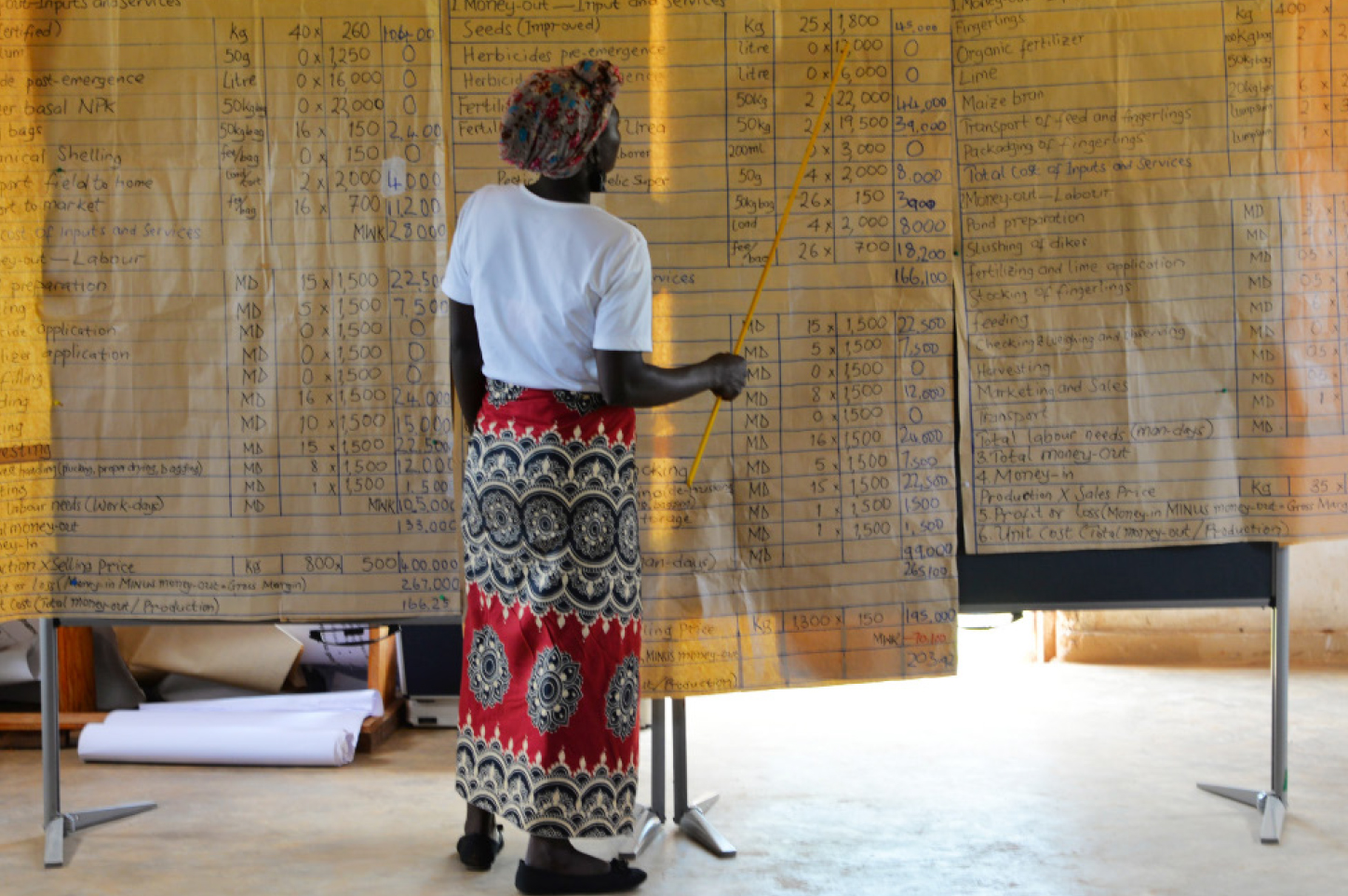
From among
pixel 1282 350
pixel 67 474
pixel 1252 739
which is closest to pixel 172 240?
pixel 67 474

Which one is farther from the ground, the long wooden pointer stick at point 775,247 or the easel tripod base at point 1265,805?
the long wooden pointer stick at point 775,247

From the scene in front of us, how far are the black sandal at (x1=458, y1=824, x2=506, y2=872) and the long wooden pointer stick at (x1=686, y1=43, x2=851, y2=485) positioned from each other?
3.02 ft

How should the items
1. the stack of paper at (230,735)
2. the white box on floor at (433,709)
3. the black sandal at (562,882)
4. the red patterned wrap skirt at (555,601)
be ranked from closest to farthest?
the red patterned wrap skirt at (555,601) → the black sandal at (562,882) → the stack of paper at (230,735) → the white box on floor at (433,709)

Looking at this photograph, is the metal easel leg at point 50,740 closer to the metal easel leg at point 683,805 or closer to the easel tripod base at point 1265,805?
the metal easel leg at point 683,805

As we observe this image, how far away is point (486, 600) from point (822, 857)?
97cm

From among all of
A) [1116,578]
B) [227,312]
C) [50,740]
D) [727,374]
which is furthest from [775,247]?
[50,740]

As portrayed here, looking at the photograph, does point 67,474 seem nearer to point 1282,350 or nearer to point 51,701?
point 51,701

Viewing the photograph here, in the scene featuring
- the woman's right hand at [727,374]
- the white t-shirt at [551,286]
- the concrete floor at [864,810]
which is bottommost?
the concrete floor at [864,810]

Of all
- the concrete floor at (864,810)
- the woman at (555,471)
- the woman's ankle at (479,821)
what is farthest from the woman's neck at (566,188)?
the concrete floor at (864,810)

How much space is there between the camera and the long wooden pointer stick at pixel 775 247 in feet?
9.30

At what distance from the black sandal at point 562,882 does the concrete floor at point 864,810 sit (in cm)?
8

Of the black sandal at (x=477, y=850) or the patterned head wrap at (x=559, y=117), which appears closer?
the patterned head wrap at (x=559, y=117)

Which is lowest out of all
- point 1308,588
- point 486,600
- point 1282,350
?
point 1308,588

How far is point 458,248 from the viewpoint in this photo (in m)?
2.59
